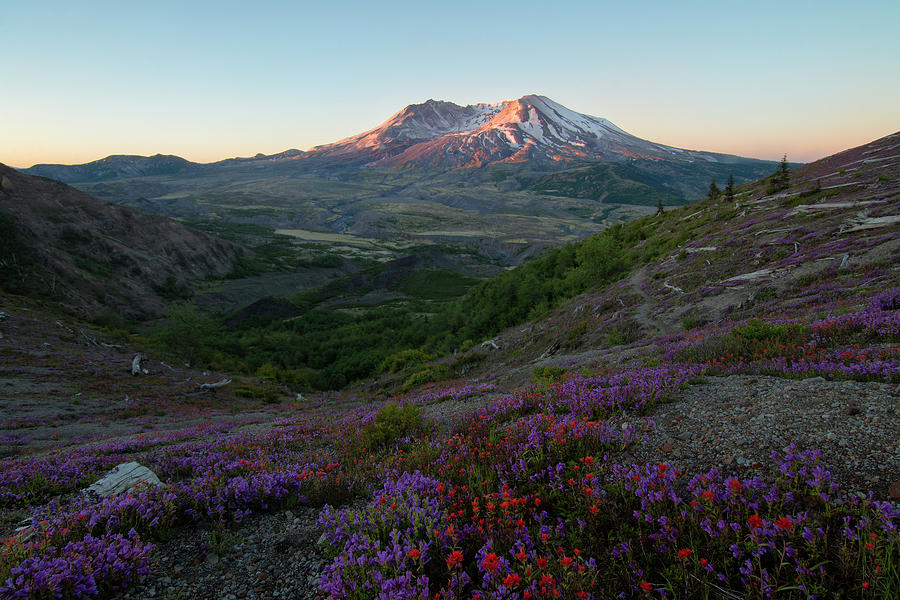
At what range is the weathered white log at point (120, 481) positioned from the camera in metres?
5.19

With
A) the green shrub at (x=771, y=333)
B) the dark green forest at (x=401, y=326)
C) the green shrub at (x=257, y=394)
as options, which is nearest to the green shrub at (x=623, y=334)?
the green shrub at (x=771, y=333)

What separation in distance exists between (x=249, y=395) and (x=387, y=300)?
62825mm

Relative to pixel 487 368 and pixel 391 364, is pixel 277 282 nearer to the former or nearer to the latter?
pixel 391 364

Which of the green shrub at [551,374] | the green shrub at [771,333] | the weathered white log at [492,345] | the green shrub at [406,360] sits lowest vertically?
the green shrub at [406,360]

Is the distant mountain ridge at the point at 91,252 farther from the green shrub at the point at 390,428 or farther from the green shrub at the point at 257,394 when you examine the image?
the green shrub at the point at 390,428

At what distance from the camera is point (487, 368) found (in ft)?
73.9

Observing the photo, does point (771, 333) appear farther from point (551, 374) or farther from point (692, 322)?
point (692, 322)

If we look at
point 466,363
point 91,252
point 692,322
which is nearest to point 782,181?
point 692,322

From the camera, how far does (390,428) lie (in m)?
6.99

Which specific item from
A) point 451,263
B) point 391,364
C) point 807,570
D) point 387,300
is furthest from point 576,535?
point 451,263

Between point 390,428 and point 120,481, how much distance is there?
3.97 m

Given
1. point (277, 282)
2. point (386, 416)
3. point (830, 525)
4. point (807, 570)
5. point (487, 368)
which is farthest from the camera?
point (277, 282)

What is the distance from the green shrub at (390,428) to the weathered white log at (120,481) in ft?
9.83

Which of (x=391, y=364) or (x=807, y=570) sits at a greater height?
(x=807, y=570)
